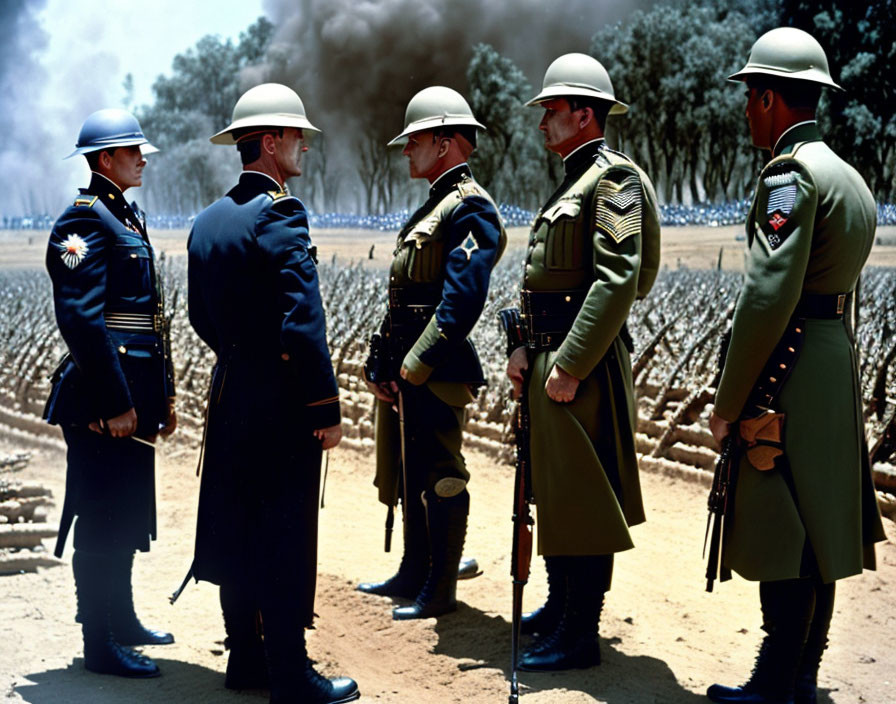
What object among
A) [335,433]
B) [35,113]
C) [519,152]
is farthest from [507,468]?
[519,152]

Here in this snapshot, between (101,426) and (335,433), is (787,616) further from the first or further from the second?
(101,426)

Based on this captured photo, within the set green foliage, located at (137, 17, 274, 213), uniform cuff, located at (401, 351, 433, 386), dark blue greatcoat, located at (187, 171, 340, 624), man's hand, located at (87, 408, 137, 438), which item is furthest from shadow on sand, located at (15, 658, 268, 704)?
green foliage, located at (137, 17, 274, 213)

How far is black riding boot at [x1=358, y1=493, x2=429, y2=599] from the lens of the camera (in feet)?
14.0

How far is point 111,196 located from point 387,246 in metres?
13.7

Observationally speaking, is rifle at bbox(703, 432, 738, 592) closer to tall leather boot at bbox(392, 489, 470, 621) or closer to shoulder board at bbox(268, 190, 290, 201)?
tall leather boot at bbox(392, 489, 470, 621)

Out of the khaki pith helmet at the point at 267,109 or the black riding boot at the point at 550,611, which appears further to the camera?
the black riding boot at the point at 550,611

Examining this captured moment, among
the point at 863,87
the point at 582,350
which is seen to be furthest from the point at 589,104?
the point at 863,87

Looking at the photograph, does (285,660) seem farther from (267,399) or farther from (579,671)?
(579,671)

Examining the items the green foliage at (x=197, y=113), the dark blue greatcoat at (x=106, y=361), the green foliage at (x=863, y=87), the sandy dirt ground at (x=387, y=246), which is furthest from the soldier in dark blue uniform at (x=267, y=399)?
the green foliage at (x=197, y=113)

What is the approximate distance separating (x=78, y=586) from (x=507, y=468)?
149 inches

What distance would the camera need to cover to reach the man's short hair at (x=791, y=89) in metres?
2.97

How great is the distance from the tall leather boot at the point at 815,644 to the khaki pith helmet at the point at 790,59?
57.3 inches

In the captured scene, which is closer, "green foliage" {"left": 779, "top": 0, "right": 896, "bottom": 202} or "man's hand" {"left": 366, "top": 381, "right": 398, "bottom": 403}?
"man's hand" {"left": 366, "top": 381, "right": 398, "bottom": 403}

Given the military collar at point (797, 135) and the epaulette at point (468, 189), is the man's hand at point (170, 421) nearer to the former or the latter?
the epaulette at point (468, 189)
